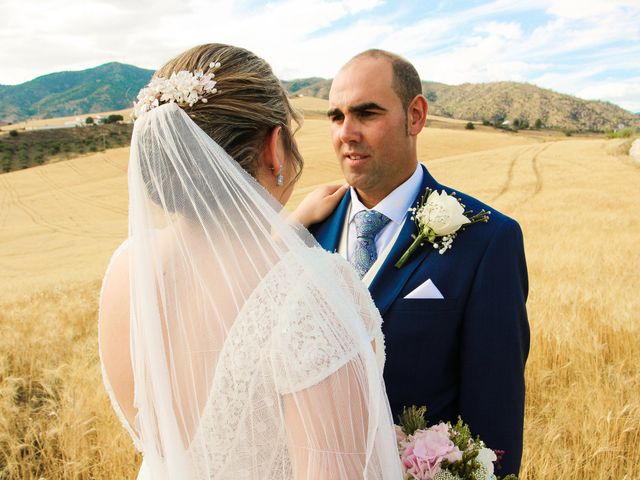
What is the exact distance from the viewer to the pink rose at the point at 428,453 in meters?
1.62

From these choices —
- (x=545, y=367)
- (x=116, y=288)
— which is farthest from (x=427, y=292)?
(x=545, y=367)

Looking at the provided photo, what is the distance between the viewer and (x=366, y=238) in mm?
2795

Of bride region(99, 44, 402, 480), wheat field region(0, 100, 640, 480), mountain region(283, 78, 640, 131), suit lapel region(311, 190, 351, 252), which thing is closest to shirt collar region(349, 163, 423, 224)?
suit lapel region(311, 190, 351, 252)

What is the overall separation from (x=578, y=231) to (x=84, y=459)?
1353 cm

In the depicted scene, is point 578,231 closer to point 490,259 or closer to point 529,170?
point 490,259

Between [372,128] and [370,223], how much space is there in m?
0.53

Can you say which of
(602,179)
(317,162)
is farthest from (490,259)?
(317,162)

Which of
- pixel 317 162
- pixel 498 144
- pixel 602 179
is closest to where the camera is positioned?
pixel 602 179

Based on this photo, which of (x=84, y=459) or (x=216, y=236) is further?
(x=84, y=459)

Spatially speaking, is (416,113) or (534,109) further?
(534,109)

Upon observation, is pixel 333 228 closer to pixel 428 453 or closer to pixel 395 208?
pixel 395 208

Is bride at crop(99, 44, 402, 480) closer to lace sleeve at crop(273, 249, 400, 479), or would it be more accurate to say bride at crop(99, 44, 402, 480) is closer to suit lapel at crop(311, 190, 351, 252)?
lace sleeve at crop(273, 249, 400, 479)

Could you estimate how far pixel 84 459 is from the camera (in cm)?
360

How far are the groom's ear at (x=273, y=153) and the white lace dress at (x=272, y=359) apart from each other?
1.18 ft
